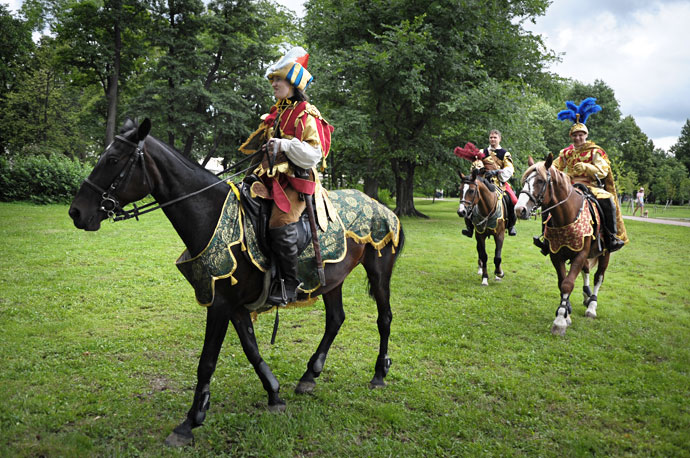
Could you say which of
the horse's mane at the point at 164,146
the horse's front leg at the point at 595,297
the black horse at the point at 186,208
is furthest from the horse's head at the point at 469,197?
the horse's mane at the point at 164,146

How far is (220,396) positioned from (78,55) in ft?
101

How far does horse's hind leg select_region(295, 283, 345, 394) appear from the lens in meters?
4.45

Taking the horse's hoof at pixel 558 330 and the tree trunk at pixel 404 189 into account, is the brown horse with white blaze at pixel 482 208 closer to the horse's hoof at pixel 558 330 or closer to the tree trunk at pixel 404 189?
the horse's hoof at pixel 558 330

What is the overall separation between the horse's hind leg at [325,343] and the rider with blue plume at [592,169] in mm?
4030

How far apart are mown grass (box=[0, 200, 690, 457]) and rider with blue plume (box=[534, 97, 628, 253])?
139cm

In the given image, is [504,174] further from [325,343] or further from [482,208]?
[325,343]

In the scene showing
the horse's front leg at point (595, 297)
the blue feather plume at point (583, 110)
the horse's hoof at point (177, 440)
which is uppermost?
the blue feather plume at point (583, 110)

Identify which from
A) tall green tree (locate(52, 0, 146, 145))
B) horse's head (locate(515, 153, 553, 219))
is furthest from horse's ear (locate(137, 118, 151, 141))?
tall green tree (locate(52, 0, 146, 145))

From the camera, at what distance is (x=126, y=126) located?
3246 mm

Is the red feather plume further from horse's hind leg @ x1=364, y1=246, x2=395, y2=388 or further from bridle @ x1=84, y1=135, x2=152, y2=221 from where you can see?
bridle @ x1=84, y1=135, x2=152, y2=221

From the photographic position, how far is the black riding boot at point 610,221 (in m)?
7.18

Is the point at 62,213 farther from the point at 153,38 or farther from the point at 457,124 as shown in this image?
the point at 457,124

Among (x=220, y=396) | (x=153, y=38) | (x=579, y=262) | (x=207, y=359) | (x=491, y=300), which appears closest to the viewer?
(x=207, y=359)

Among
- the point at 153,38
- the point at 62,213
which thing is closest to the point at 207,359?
the point at 62,213
